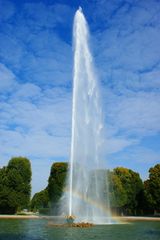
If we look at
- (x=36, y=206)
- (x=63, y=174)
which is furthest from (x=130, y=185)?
(x=36, y=206)

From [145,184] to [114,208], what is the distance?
874 centimetres

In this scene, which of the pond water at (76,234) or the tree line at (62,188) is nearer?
the pond water at (76,234)

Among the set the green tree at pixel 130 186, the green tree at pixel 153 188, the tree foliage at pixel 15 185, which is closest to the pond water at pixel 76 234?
the tree foliage at pixel 15 185

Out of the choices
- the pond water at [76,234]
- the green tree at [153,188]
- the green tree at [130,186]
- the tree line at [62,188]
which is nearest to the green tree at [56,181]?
the tree line at [62,188]

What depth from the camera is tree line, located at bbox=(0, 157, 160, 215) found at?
71500 millimetres

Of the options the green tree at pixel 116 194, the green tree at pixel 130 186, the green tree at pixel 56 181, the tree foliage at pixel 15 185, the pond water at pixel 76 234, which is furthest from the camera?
the green tree at pixel 130 186

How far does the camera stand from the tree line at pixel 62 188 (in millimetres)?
71500

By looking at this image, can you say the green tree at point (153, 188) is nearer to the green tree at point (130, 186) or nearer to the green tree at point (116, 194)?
the green tree at point (130, 186)

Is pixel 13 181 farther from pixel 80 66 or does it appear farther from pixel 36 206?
pixel 36 206

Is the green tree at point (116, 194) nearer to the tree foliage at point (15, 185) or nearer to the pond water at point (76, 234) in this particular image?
the tree foliage at point (15, 185)

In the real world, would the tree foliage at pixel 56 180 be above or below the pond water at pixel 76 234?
above

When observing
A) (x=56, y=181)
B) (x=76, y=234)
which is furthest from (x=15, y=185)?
(x=76, y=234)

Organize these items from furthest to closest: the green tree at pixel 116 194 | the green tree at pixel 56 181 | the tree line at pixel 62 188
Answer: the green tree at pixel 116 194, the green tree at pixel 56 181, the tree line at pixel 62 188

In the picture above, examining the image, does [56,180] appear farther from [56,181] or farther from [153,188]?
[153,188]
